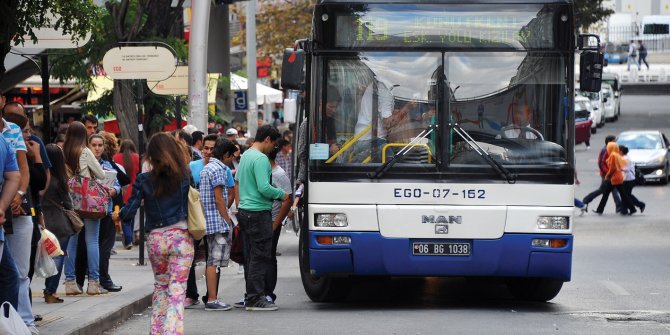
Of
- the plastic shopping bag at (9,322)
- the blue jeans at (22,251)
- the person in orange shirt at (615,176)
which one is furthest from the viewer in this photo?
the person in orange shirt at (615,176)

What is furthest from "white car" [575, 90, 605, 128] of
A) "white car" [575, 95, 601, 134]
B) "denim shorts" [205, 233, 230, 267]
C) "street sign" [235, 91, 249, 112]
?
"denim shorts" [205, 233, 230, 267]

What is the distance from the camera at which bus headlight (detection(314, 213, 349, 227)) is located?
41.5ft

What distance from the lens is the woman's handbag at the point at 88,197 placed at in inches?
520

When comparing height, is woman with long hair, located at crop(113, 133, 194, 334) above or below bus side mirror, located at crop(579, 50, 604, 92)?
below

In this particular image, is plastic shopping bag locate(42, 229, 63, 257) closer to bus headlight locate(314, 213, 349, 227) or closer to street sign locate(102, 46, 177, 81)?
bus headlight locate(314, 213, 349, 227)

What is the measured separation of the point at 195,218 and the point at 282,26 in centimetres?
4108

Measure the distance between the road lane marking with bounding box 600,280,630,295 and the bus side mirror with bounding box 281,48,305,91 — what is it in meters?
4.28

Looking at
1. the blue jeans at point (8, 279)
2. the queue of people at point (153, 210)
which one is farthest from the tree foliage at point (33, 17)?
the blue jeans at point (8, 279)

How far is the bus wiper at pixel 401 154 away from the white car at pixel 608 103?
5058 cm

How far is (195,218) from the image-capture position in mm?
10195

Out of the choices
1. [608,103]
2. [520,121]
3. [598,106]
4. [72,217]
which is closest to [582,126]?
[598,106]

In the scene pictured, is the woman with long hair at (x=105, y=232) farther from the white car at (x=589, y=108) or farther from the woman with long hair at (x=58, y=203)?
the white car at (x=589, y=108)

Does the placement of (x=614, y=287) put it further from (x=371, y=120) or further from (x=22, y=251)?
(x=22, y=251)

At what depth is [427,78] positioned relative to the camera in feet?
41.7
